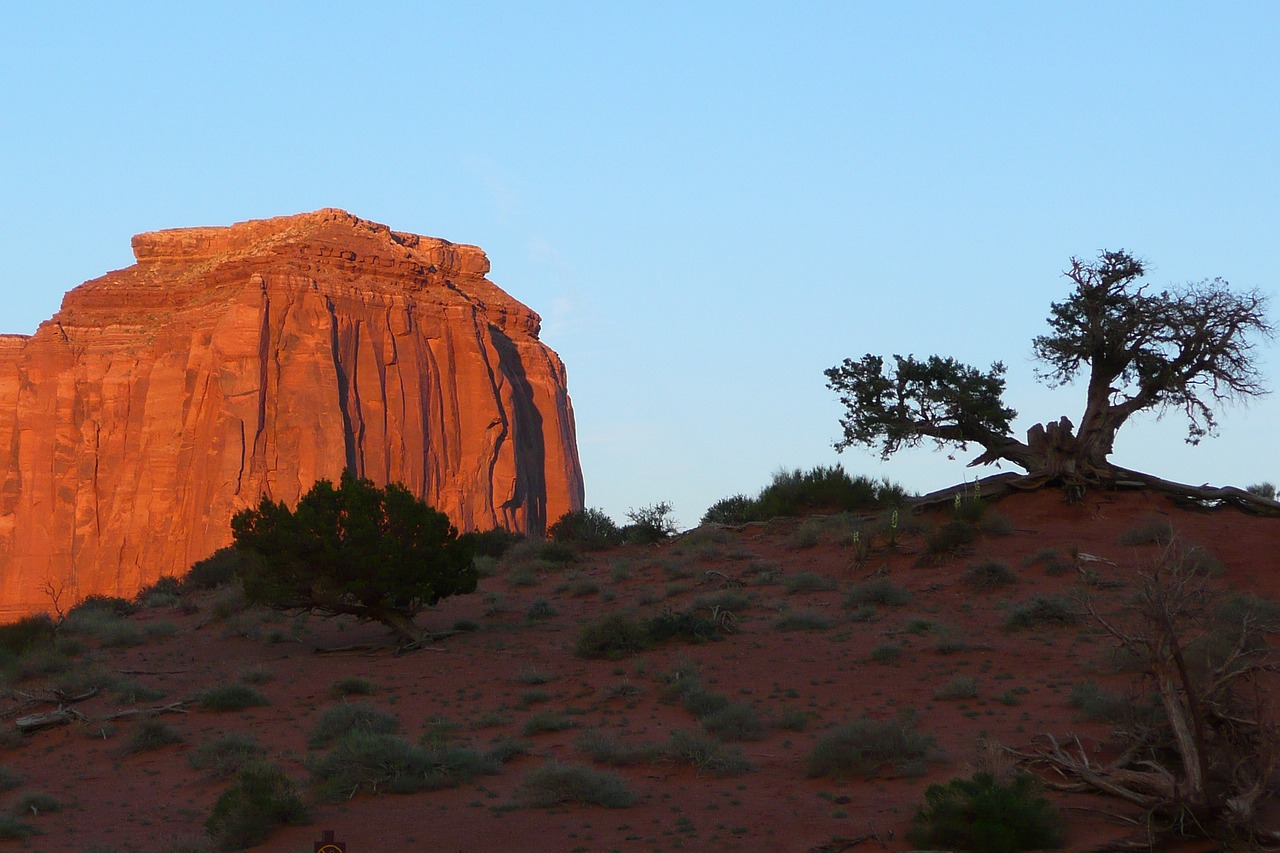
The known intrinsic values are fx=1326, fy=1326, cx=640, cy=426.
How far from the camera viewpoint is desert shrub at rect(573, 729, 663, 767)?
1472cm

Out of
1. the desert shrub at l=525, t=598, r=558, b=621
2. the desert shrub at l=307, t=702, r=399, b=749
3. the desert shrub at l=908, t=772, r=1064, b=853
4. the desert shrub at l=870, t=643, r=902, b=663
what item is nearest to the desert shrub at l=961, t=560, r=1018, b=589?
the desert shrub at l=870, t=643, r=902, b=663

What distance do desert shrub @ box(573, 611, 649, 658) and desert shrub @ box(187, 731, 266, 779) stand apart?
6.00 m

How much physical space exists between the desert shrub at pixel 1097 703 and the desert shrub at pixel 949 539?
10419mm

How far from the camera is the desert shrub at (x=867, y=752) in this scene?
13761mm

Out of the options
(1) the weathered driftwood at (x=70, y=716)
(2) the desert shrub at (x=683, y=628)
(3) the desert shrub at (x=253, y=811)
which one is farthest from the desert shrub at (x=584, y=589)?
(3) the desert shrub at (x=253, y=811)

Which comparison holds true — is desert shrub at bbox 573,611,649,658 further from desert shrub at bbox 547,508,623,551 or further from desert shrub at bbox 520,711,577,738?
desert shrub at bbox 547,508,623,551

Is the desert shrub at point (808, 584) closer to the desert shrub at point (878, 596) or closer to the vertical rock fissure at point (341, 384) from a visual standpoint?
the desert shrub at point (878, 596)

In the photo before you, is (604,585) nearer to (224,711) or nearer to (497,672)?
(497,672)

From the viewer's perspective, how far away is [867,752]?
13.9m

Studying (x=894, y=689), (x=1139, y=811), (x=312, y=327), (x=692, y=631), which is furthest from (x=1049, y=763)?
(x=312, y=327)

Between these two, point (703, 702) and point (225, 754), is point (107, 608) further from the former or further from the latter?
point (703, 702)

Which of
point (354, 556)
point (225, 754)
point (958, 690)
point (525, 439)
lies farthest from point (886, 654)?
point (525, 439)

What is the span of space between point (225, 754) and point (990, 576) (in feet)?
45.8

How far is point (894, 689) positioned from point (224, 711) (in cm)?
950
